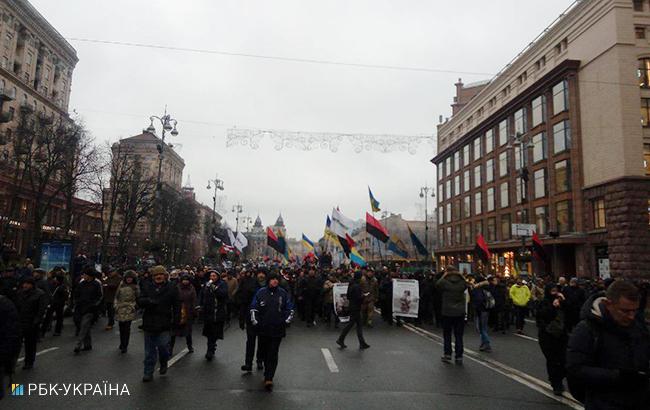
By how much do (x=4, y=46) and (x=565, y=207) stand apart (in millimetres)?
58324

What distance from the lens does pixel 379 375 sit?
328 inches

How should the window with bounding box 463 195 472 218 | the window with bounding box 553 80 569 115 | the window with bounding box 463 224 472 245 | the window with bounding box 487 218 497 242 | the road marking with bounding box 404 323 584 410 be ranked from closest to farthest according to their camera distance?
the road marking with bounding box 404 323 584 410 < the window with bounding box 553 80 569 115 < the window with bounding box 487 218 497 242 < the window with bounding box 463 224 472 245 < the window with bounding box 463 195 472 218

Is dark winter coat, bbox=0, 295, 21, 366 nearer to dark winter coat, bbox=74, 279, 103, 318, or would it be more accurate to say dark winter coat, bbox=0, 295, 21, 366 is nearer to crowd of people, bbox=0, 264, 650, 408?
crowd of people, bbox=0, 264, 650, 408

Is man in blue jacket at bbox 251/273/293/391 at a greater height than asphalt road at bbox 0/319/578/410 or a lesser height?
greater

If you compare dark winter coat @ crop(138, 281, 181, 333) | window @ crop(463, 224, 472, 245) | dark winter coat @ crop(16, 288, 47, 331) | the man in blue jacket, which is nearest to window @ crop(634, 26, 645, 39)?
window @ crop(463, 224, 472, 245)

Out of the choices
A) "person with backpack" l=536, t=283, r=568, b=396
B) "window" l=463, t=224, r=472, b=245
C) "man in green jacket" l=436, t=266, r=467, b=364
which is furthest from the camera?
"window" l=463, t=224, r=472, b=245

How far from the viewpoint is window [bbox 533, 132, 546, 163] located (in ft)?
134

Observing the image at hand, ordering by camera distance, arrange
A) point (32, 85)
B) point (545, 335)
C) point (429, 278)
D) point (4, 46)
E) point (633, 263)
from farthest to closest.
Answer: point (32, 85)
point (4, 46)
point (633, 263)
point (429, 278)
point (545, 335)

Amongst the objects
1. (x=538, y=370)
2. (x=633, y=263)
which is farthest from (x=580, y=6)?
(x=538, y=370)

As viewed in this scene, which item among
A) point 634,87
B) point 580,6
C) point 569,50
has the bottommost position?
point 634,87

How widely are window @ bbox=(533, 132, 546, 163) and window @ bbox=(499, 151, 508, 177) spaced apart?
5.25 m

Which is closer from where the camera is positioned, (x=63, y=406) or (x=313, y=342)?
(x=63, y=406)

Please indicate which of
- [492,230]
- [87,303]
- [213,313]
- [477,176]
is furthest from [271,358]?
[477,176]

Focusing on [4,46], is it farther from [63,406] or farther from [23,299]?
[63,406]
